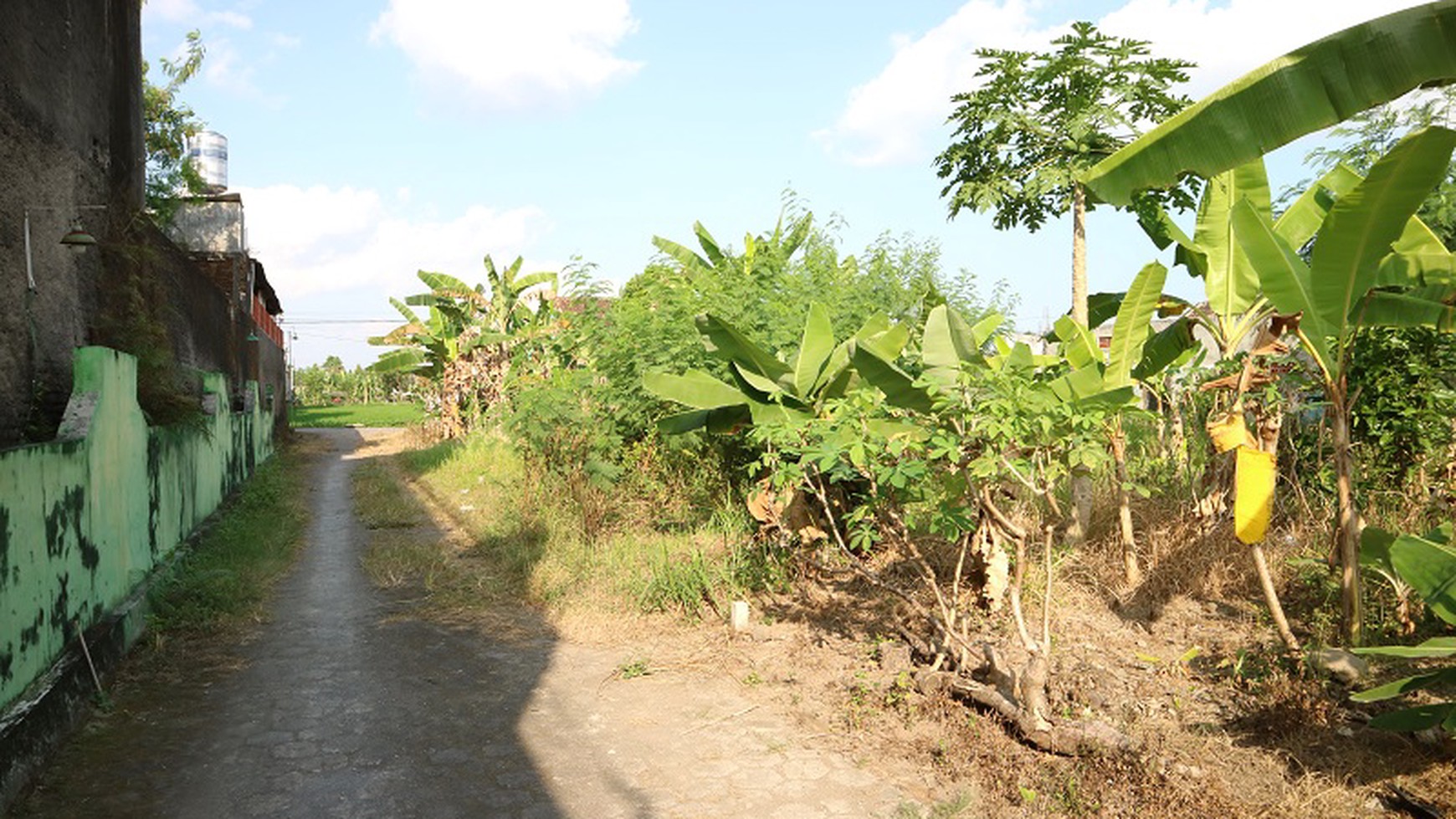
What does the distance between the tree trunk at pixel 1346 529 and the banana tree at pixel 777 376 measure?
2.45m

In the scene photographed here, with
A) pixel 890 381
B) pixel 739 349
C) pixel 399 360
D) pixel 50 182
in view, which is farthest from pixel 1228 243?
pixel 399 360

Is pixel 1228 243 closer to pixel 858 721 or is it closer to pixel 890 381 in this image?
pixel 890 381

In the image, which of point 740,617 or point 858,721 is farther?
point 740,617

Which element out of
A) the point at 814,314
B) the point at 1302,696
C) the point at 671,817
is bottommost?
the point at 671,817

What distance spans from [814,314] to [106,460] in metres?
4.84

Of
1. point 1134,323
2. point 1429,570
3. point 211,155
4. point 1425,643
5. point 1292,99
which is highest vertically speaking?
point 211,155

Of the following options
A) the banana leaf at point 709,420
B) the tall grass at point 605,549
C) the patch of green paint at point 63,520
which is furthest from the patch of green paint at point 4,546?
the banana leaf at point 709,420

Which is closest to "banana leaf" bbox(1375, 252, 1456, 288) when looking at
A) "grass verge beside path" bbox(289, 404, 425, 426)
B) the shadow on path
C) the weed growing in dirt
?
the weed growing in dirt

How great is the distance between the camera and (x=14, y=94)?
19.1 ft

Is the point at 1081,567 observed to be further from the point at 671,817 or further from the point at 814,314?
the point at 671,817

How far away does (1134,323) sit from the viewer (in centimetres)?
526

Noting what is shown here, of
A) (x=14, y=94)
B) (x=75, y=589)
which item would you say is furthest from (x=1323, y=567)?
(x=14, y=94)

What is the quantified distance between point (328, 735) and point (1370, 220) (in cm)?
543

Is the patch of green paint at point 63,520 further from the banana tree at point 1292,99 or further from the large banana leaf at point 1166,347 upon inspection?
the large banana leaf at point 1166,347
